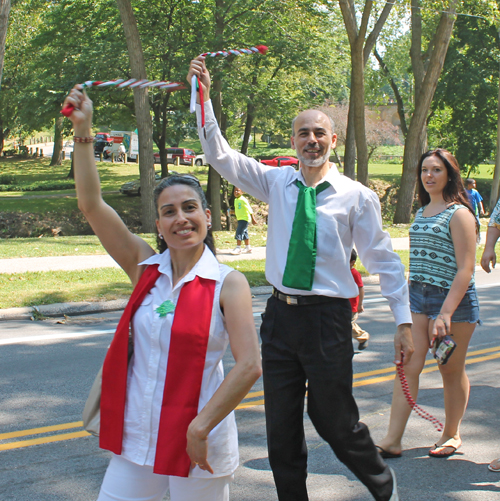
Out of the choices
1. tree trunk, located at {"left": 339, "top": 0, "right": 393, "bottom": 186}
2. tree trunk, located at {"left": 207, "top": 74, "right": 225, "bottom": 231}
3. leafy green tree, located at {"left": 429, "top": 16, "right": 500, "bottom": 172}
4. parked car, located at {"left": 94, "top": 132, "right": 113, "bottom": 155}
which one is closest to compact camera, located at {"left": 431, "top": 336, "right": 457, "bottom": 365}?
tree trunk, located at {"left": 339, "top": 0, "right": 393, "bottom": 186}

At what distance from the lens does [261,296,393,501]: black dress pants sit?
3.24m

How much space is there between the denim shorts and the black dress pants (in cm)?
124

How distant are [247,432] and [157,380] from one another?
107 inches

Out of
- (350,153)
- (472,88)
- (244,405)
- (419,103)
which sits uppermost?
(472,88)

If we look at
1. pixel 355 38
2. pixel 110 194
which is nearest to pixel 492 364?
pixel 355 38

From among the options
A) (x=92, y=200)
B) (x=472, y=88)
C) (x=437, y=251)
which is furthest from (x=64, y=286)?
(x=472, y=88)

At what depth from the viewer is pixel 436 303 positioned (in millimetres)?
4359

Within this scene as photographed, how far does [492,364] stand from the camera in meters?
7.00

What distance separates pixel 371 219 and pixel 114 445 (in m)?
1.82

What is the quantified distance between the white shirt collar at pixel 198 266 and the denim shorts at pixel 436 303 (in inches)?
89.4

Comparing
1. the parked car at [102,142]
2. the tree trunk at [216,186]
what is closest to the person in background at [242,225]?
the tree trunk at [216,186]

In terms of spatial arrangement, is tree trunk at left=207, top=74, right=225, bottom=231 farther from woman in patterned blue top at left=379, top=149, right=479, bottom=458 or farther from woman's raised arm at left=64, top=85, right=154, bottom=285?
woman's raised arm at left=64, top=85, right=154, bottom=285

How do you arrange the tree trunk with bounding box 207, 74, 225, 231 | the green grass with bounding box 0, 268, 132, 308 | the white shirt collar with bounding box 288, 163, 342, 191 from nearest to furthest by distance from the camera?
the white shirt collar with bounding box 288, 163, 342, 191 → the green grass with bounding box 0, 268, 132, 308 → the tree trunk with bounding box 207, 74, 225, 231

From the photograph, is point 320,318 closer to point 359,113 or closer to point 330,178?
point 330,178
